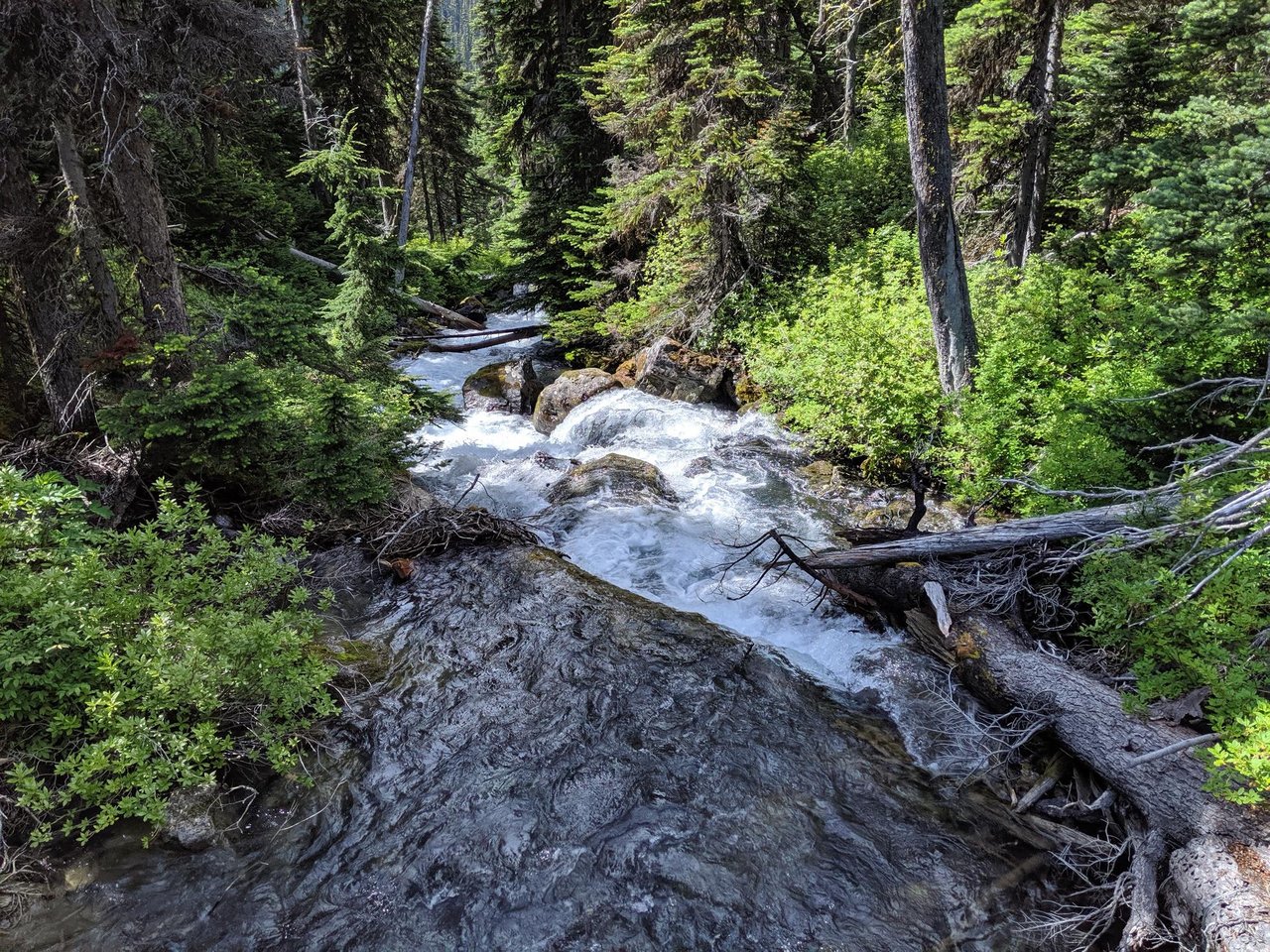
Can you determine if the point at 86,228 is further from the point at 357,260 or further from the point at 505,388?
the point at 505,388

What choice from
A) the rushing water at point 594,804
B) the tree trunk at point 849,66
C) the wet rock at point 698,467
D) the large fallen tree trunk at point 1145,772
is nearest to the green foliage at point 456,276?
the tree trunk at point 849,66

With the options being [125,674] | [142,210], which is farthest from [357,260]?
[125,674]

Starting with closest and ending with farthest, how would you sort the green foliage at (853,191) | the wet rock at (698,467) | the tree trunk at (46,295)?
the tree trunk at (46,295)
the wet rock at (698,467)
the green foliage at (853,191)

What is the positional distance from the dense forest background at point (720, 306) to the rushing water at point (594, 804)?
676mm

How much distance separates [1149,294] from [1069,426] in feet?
9.93

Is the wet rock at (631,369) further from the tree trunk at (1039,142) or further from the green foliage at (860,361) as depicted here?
the tree trunk at (1039,142)

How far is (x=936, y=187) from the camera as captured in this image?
26.8ft

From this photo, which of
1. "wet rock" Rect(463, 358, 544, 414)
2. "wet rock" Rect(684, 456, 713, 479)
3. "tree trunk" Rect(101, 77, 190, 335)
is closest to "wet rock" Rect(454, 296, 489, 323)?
"wet rock" Rect(463, 358, 544, 414)

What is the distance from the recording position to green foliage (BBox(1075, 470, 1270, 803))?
3.31 m

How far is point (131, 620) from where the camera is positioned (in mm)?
4324

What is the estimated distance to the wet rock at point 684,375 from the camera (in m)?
13.3

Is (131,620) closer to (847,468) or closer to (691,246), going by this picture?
(847,468)

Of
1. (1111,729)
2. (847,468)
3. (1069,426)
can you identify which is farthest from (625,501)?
(1111,729)

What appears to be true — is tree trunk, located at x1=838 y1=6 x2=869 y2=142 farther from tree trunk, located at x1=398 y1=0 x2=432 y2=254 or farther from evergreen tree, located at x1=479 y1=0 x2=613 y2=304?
tree trunk, located at x1=398 y1=0 x2=432 y2=254
